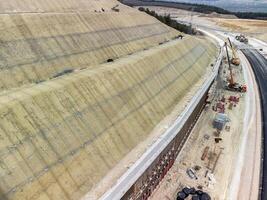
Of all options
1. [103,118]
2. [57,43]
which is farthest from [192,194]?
[57,43]

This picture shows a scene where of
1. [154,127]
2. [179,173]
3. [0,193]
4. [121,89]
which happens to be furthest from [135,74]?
[0,193]

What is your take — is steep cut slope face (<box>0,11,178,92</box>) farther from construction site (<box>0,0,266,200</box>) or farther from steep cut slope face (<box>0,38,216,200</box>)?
steep cut slope face (<box>0,38,216,200</box>)

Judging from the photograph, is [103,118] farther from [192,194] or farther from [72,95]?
[192,194]

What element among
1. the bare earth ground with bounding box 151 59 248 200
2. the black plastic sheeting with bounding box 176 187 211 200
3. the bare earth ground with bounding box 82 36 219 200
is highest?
the bare earth ground with bounding box 82 36 219 200

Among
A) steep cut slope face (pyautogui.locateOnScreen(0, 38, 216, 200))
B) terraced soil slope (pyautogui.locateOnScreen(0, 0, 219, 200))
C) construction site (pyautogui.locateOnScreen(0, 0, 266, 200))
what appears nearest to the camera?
steep cut slope face (pyautogui.locateOnScreen(0, 38, 216, 200))

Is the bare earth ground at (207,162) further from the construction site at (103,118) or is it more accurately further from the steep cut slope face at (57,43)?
the steep cut slope face at (57,43)

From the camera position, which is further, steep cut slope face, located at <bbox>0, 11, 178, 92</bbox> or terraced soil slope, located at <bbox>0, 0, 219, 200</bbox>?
steep cut slope face, located at <bbox>0, 11, 178, 92</bbox>

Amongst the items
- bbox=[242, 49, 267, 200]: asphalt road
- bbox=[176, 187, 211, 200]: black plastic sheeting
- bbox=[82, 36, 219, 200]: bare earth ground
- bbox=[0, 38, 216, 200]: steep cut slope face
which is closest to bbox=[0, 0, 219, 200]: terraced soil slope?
bbox=[0, 38, 216, 200]: steep cut slope face
